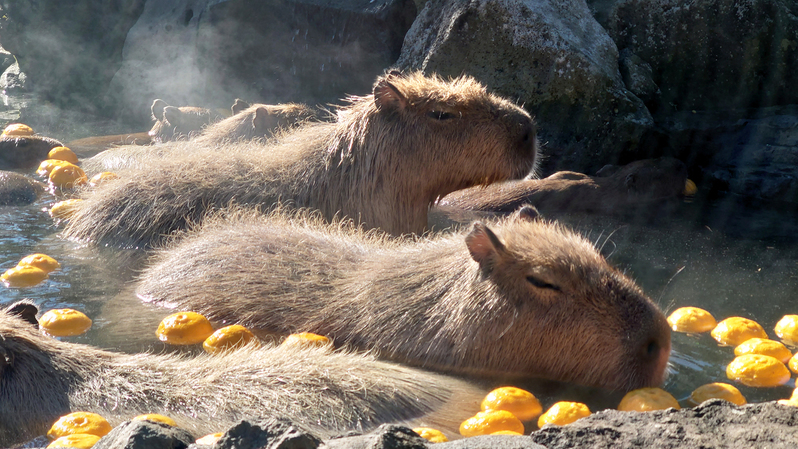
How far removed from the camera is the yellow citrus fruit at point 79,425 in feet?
9.16

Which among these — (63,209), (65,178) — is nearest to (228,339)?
(63,209)

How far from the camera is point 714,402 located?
2305 millimetres

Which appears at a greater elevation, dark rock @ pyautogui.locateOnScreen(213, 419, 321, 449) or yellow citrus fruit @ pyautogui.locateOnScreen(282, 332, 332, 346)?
dark rock @ pyautogui.locateOnScreen(213, 419, 321, 449)

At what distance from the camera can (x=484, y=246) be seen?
11.3 feet

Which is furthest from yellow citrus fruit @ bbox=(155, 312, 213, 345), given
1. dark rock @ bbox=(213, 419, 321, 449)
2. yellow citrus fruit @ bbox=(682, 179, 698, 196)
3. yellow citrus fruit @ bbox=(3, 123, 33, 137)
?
yellow citrus fruit @ bbox=(3, 123, 33, 137)

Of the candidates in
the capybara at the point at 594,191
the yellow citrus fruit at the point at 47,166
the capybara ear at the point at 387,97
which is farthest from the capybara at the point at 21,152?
the capybara ear at the point at 387,97

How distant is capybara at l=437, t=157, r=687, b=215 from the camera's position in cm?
671

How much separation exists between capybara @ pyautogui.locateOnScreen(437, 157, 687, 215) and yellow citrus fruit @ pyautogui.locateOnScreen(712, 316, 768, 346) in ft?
9.00

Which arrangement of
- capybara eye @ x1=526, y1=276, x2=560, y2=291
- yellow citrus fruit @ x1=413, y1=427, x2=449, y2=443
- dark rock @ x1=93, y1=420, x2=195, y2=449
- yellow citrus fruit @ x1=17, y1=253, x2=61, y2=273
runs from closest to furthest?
dark rock @ x1=93, y1=420, x2=195, y2=449 → yellow citrus fruit @ x1=413, y1=427, x2=449, y2=443 → capybara eye @ x1=526, y1=276, x2=560, y2=291 → yellow citrus fruit @ x1=17, y1=253, x2=61, y2=273

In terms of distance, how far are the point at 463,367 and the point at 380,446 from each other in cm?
161

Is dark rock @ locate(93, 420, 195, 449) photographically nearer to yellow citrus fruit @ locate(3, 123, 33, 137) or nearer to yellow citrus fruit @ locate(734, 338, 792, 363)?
yellow citrus fruit @ locate(734, 338, 792, 363)

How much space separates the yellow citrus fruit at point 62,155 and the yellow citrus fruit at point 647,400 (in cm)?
686

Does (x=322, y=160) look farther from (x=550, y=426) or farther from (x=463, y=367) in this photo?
(x=550, y=426)

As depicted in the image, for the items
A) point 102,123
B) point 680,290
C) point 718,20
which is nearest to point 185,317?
point 680,290
